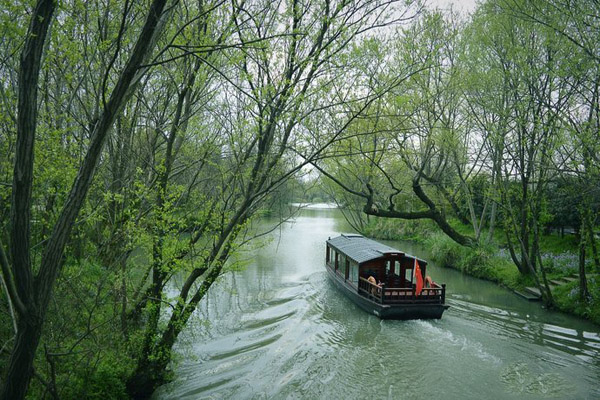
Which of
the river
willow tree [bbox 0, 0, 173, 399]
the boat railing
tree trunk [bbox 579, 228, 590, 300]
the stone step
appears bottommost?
the river

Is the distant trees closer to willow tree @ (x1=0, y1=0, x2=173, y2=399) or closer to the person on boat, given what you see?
the person on boat

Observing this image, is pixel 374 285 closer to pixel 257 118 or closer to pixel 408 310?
pixel 408 310

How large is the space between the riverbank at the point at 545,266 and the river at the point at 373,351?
0.59 meters

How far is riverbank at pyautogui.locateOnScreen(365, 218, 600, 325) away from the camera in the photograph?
35.7 feet

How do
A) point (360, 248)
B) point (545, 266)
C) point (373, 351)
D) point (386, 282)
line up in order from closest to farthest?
point (373, 351) < point (386, 282) < point (360, 248) < point (545, 266)

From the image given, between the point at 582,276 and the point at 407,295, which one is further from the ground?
the point at 582,276

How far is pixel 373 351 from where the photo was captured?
28.0 ft

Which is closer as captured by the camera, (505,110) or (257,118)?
(257,118)

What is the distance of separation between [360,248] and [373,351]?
4.78 metres

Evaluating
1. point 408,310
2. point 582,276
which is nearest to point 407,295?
point 408,310

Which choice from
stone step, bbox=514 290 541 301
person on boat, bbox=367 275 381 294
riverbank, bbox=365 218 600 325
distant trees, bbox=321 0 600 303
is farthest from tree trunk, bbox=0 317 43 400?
stone step, bbox=514 290 541 301

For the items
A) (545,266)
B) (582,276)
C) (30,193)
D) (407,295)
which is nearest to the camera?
(30,193)

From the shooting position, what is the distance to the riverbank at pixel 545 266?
10.9 m

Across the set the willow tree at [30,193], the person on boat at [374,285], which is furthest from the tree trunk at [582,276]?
the willow tree at [30,193]
